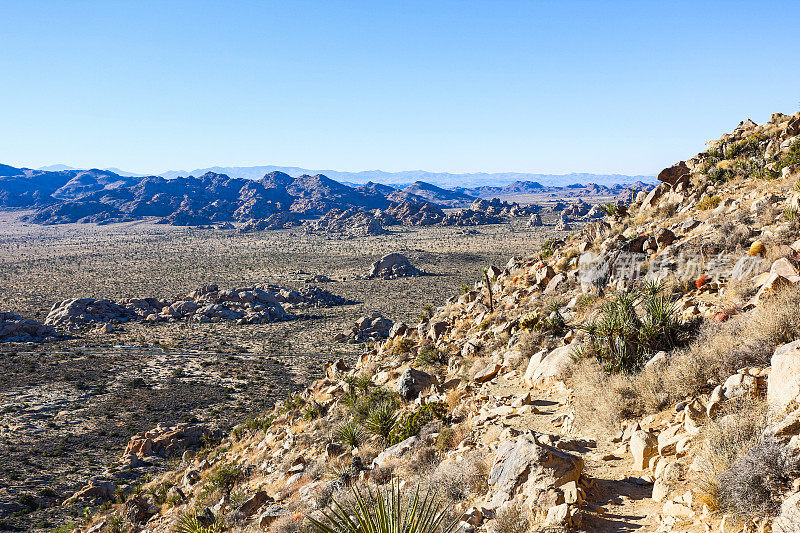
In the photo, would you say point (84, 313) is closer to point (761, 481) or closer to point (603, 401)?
point (603, 401)

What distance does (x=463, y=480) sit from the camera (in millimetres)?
6281

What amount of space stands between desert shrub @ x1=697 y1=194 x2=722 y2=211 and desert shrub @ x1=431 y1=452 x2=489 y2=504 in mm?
11979

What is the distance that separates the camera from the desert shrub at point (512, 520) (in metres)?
4.88

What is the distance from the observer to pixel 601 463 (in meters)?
6.08

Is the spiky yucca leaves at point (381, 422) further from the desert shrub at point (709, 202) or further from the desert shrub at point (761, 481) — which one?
the desert shrub at point (709, 202)

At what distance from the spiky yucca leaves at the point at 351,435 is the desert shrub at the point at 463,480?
13.6 feet

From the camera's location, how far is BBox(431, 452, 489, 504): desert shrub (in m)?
6.13

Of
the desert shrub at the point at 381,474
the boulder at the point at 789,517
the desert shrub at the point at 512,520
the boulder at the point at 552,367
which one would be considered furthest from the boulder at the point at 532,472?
the boulder at the point at 552,367

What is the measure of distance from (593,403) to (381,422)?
4.64 metres

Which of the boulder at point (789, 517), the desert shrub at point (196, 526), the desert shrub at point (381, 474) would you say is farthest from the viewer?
the desert shrub at point (196, 526)

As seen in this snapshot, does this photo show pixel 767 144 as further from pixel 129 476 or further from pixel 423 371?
pixel 129 476

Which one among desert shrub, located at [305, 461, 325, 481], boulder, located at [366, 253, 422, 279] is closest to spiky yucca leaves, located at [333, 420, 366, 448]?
desert shrub, located at [305, 461, 325, 481]

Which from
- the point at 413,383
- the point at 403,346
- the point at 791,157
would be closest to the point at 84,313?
the point at 403,346

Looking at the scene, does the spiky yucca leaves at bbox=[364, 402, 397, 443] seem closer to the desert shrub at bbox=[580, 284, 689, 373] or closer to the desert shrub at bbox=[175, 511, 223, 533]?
the desert shrub at bbox=[175, 511, 223, 533]
